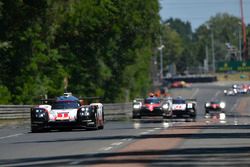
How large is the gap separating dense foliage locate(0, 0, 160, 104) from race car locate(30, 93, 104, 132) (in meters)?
25.4

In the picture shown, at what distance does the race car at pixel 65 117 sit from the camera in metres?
35.6

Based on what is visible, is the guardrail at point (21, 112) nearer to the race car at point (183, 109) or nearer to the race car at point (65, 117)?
the race car at point (183, 109)

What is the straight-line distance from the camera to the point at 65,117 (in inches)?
1415

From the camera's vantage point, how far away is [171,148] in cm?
2336

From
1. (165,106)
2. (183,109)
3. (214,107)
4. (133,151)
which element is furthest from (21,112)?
(214,107)

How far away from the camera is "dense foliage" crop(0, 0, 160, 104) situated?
2611 inches

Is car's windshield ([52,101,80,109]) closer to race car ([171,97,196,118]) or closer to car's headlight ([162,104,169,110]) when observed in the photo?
car's headlight ([162,104,169,110])

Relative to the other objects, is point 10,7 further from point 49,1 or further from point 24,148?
point 24,148

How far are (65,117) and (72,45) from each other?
47663 mm

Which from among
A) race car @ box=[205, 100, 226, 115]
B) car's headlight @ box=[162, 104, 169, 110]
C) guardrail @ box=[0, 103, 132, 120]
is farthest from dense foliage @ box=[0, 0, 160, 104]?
car's headlight @ box=[162, 104, 169, 110]

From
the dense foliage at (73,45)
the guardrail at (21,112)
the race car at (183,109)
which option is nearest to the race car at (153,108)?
the race car at (183,109)

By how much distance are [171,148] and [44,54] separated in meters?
54.3

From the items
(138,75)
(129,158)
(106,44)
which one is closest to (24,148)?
(129,158)

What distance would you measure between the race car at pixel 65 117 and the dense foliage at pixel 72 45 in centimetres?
2537
